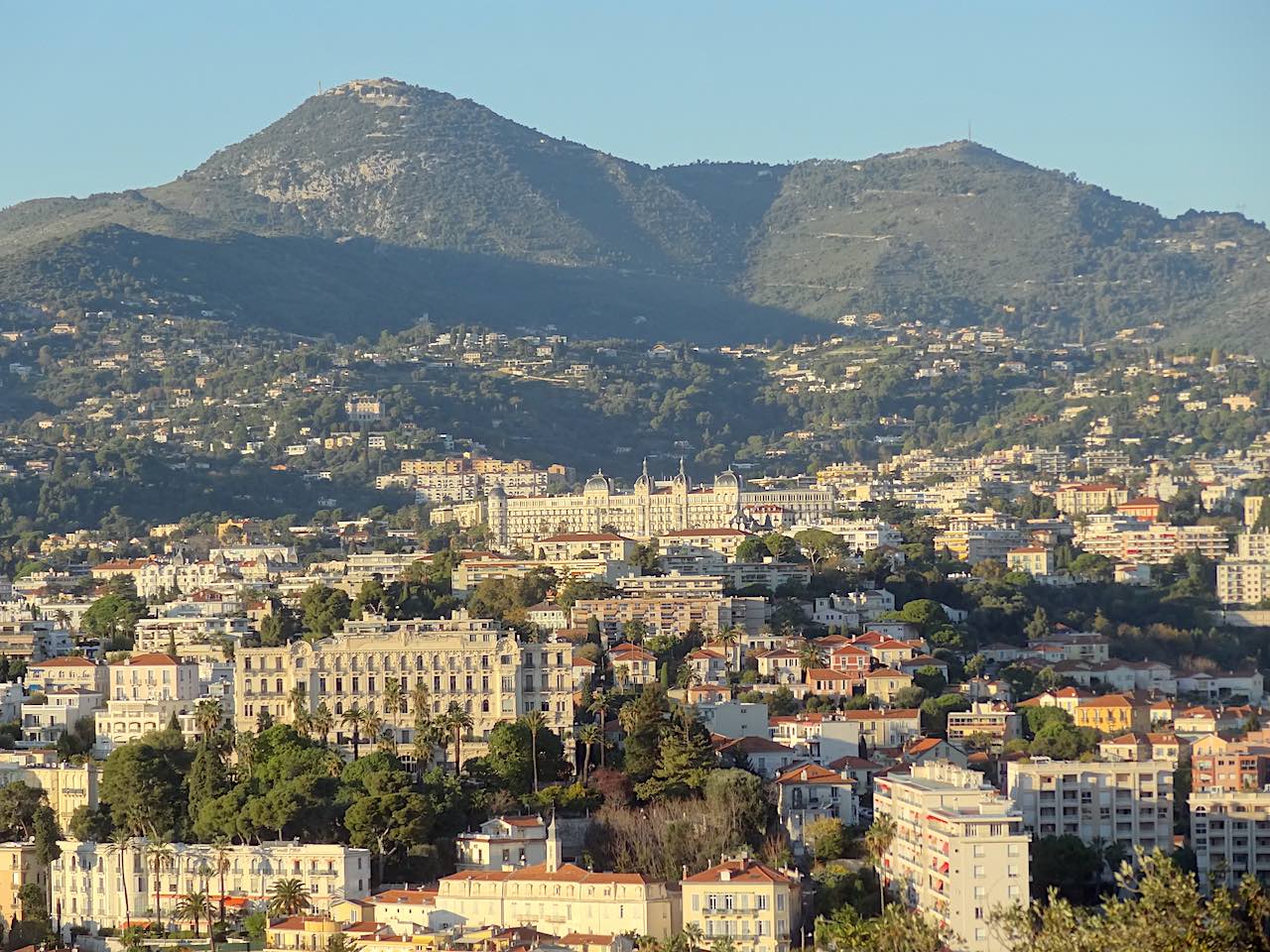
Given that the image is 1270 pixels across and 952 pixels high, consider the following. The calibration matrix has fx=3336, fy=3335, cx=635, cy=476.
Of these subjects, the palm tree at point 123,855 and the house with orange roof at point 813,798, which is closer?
the palm tree at point 123,855

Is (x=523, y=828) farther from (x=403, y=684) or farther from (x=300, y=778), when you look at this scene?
(x=403, y=684)

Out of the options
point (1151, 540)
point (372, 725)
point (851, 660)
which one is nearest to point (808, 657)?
point (851, 660)

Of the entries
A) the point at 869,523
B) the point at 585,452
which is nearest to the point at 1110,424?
the point at 585,452

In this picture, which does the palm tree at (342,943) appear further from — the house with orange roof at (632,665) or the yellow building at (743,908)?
the house with orange roof at (632,665)

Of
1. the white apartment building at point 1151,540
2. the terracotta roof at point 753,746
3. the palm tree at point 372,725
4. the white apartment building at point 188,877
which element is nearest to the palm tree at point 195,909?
the white apartment building at point 188,877

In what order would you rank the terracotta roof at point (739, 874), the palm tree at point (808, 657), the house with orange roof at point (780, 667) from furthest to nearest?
the palm tree at point (808, 657) → the house with orange roof at point (780, 667) → the terracotta roof at point (739, 874)

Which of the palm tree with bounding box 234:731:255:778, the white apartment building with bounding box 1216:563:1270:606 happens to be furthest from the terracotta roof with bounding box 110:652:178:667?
the white apartment building with bounding box 1216:563:1270:606

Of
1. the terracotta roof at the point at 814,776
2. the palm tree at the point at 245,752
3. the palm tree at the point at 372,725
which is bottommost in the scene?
the terracotta roof at the point at 814,776
